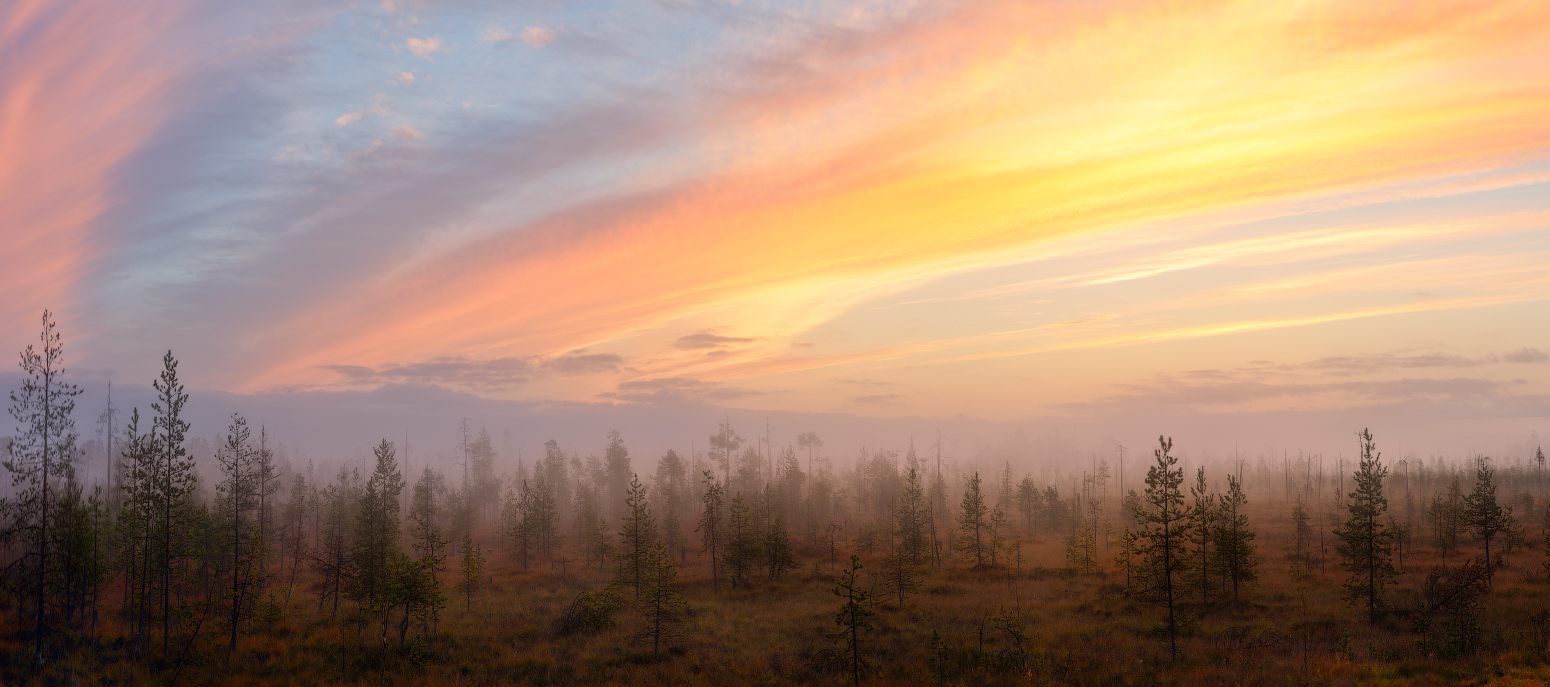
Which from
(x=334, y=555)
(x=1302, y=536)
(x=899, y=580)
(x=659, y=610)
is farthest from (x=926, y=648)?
(x=1302, y=536)

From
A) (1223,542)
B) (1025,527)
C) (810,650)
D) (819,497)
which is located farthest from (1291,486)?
(810,650)

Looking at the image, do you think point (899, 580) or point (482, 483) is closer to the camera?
point (899, 580)

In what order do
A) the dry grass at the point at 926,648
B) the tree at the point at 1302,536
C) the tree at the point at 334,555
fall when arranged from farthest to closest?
the tree at the point at 1302,536, the tree at the point at 334,555, the dry grass at the point at 926,648

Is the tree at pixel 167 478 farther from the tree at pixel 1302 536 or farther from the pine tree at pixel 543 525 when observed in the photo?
the tree at pixel 1302 536

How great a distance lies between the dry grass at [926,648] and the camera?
2870 centimetres

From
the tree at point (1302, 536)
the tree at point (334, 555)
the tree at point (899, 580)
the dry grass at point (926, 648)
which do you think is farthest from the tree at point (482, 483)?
the tree at point (1302, 536)

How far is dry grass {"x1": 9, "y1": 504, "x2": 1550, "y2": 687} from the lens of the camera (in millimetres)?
Result: 28703

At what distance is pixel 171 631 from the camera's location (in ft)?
126

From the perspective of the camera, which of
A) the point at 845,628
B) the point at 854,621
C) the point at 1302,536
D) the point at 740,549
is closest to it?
the point at 854,621

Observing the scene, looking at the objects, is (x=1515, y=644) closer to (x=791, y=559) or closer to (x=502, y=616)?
(x=791, y=559)

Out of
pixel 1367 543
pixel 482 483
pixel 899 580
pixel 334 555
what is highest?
pixel 1367 543

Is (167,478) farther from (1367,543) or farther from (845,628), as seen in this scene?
(1367,543)

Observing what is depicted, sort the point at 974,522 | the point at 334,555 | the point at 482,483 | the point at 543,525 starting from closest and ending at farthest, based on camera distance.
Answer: the point at 334,555, the point at 974,522, the point at 543,525, the point at 482,483

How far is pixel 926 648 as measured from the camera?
3350cm
